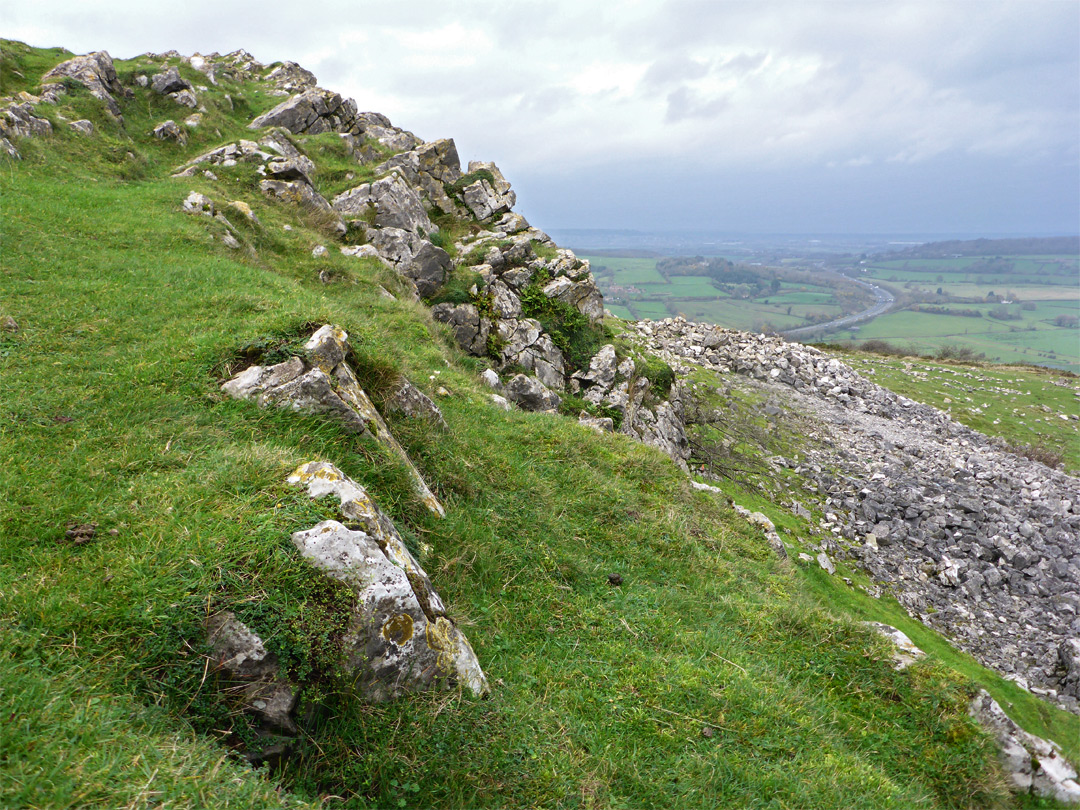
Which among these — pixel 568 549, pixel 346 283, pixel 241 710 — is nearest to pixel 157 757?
pixel 241 710

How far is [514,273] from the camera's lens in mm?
25406

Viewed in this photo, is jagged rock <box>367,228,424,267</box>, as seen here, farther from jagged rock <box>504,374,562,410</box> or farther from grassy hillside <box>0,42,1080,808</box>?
grassy hillside <box>0,42,1080,808</box>

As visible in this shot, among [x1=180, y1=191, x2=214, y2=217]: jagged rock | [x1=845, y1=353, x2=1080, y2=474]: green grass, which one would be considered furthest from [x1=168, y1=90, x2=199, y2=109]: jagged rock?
[x1=845, y1=353, x2=1080, y2=474]: green grass

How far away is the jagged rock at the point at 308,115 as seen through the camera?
31203 mm

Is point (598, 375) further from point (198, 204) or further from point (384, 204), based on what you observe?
point (198, 204)

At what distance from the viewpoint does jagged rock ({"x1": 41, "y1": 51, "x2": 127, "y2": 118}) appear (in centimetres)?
2232

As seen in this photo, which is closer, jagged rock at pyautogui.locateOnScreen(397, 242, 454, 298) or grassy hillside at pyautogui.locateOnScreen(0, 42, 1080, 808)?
grassy hillside at pyautogui.locateOnScreen(0, 42, 1080, 808)

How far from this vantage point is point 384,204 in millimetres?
24656

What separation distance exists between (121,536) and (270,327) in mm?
4681

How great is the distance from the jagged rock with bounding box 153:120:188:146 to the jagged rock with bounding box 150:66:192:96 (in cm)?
370

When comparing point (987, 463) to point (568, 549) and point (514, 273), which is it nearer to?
point (514, 273)

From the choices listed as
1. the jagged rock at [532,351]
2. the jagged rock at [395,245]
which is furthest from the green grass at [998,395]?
the jagged rock at [395,245]

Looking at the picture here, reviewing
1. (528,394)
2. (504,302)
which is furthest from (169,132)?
(528,394)

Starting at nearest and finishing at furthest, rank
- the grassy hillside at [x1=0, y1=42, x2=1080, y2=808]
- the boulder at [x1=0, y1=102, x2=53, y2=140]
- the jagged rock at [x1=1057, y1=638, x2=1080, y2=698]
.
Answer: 1. the grassy hillside at [x1=0, y1=42, x2=1080, y2=808]
2. the jagged rock at [x1=1057, y1=638, x2=1080, y2=698]
3. the boulder at [x1=0, y1=102, x2=53, y2=140]
